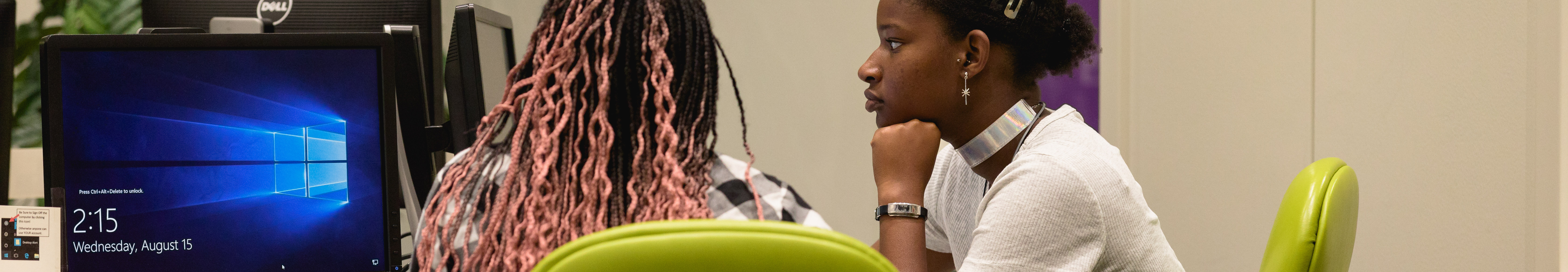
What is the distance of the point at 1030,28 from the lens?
1137 millimetres

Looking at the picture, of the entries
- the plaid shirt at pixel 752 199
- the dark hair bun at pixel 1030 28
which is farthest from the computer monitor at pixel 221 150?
the dark hair bun at pixel 1030 28

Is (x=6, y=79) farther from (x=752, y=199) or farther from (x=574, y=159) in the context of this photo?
(x=752, y=199)

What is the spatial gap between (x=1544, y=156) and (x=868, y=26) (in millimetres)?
1479

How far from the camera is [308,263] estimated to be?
110cm

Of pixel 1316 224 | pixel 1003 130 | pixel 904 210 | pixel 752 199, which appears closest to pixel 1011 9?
pixel 1003 130

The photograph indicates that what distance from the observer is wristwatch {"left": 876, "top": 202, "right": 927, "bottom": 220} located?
1062 millimetres

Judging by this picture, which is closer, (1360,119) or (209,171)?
(209,171)

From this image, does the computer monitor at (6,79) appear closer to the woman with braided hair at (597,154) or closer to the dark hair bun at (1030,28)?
the woman with braided hair at (597,154)

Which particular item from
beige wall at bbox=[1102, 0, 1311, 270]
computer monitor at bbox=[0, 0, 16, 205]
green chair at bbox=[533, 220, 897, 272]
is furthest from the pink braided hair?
beige wall at bbox=[1102, 0, 1311, 270]

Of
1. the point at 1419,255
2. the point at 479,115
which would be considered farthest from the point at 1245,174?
the point at 479,115

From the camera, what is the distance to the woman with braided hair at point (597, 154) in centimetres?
64

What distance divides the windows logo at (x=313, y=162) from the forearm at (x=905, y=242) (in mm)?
659

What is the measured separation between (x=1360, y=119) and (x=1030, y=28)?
3.34 feet

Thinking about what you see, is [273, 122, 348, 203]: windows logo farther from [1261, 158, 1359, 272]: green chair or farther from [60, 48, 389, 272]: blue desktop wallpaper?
[1261, 158, 1359, 272]: green chair
